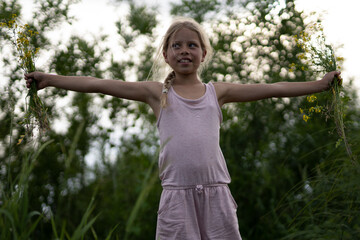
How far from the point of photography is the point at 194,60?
2.37m

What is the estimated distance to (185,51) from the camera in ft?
7.70

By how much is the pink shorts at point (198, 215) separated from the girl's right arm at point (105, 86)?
1.73 feet

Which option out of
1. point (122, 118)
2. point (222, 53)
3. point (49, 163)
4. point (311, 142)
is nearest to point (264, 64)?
point (222, 53)

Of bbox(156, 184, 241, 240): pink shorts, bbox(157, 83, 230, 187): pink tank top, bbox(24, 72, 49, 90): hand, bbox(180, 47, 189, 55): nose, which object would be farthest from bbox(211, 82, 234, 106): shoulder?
bbox(24, 72, 49, 90): hand

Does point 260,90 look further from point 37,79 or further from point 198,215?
point 37,79

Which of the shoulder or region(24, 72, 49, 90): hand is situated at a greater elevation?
region(24, 72, 49, 90): hand

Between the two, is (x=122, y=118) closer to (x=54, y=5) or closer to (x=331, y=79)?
(x=54, y=5)

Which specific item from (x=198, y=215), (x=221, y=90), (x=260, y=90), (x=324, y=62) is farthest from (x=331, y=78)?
(x=198, y=215)

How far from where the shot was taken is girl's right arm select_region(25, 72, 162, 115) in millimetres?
2277

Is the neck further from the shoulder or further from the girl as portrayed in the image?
the shoulder

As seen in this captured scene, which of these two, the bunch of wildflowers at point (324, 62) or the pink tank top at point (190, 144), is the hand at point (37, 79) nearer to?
the pink tank top at point (190, 144)

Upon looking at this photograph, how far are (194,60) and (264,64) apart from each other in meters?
2.03

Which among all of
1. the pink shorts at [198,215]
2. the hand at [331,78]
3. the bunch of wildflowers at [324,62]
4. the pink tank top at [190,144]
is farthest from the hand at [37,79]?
the hand at [331,78]

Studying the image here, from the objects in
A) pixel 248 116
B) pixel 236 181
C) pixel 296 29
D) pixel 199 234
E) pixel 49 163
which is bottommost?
pixel 199 234
